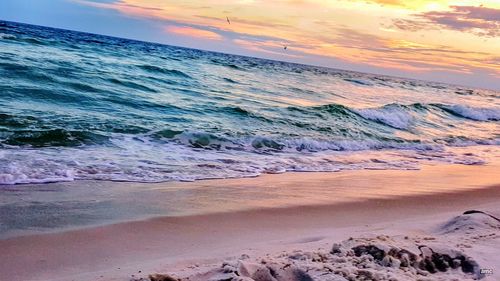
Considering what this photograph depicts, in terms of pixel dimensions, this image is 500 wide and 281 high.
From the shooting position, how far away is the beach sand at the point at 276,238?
3291 mm

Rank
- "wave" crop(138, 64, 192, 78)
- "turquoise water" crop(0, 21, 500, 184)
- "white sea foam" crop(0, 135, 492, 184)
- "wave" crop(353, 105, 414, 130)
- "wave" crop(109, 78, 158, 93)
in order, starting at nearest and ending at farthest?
"white sea foam" crop(0, 135, 492, 184), "turquoise water" crop(0, 21, 500, 184), "wave" crop(109, 78, 158, 93), "wave" crop(353, 105, 414, 130), "wave" crop(138, 64, 192, 78)

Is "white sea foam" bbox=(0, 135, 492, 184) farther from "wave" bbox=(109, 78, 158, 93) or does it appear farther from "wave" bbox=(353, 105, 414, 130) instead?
"wave" bbox=(109, 78, 158, 93)

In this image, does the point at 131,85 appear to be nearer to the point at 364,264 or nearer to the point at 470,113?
the point at 364,264

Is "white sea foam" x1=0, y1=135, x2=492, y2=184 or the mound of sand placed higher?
the mound of sand

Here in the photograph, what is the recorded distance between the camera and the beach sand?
Answer: 10.8ft

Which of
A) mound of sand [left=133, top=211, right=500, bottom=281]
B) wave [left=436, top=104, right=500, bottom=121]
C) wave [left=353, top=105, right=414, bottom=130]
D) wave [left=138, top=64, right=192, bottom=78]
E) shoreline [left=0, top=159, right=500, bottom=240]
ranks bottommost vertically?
shoreline [left=0, top=159, right=500, bottom=240]

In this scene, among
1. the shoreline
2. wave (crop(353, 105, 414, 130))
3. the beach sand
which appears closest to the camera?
the beach sand

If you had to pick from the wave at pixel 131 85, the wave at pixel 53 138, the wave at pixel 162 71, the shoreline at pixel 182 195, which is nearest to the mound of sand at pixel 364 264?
the shoreline at pixel 182 195

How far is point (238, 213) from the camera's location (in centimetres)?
498

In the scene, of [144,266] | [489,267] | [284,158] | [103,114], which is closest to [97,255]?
[144,266]

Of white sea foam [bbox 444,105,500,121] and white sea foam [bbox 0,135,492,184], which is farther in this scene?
white sea foam [bbox 444,105,500,121]

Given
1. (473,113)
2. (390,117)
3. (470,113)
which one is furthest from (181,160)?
(473,113)

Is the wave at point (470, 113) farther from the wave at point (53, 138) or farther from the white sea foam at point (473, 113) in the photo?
the wave at point (53, 138)

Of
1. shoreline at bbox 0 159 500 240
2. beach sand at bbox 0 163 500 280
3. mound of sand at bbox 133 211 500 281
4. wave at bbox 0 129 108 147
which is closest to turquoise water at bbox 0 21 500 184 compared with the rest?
wave at bbox 0 129 108 147
